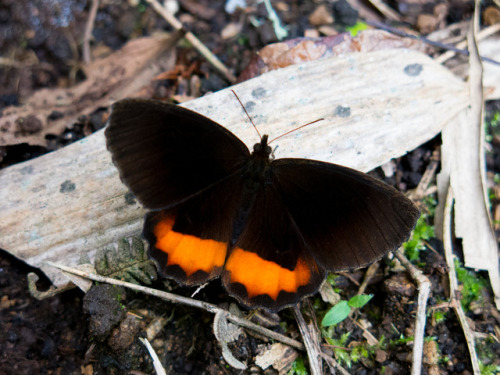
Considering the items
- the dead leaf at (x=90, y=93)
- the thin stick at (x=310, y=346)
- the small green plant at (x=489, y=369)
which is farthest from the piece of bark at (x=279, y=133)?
the small green plant at (x=489, y=369)

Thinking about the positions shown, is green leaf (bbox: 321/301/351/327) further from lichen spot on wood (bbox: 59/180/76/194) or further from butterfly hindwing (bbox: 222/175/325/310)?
lichen spot on wood (bbox: 59/180/76/194)

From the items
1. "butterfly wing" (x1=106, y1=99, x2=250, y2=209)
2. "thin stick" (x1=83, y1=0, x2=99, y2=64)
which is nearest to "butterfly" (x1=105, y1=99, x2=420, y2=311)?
"butterfly wing" (x1=106, y1=99, x2=250, y2=209)

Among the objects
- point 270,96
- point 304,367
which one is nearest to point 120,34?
point 270,96

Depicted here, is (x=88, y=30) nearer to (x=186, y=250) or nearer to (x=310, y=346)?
(x=186, y=250)

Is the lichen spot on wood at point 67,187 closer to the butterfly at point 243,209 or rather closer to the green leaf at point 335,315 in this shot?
the butterfly at point 243,209

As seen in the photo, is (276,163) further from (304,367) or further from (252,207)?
(304,367)
